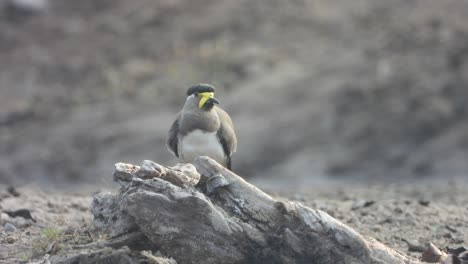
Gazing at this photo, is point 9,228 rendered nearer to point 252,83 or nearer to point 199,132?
point 199,132

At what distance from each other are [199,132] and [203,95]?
452mm

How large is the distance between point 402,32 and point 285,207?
15.4 metres

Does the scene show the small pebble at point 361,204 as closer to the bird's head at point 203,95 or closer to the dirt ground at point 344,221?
the dirt ground at point 344,221

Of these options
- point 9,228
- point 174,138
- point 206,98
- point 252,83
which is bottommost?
point 9,228

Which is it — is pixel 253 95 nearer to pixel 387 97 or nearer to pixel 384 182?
pixel 387 97

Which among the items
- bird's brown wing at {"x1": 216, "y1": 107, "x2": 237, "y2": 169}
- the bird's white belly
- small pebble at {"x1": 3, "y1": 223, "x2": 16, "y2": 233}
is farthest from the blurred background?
small pebble at {"x1": 3, "y1": 223, "x2": 16, "y2": 233}

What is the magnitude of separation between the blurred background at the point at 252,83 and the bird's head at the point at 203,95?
25.4 ft

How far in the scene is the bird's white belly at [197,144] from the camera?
1100 centimetres

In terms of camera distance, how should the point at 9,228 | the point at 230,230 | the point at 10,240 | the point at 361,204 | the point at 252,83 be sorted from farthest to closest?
the point at 252,83 < the point at 361,204 < the point at 9,228 < the point at 10,240 < the point at 230,230

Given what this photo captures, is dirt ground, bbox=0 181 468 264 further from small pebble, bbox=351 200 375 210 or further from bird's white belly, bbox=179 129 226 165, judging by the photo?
bird's white belly, bbox=179 129 226 165

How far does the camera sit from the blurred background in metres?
19.6

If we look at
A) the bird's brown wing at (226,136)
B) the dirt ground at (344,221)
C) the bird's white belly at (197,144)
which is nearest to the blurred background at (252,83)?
the dirt ground at (344,221)

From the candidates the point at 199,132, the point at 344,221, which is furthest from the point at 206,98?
the point at 344,221

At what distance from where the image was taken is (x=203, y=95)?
10.7m
